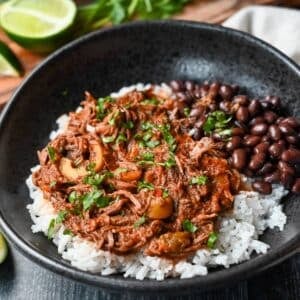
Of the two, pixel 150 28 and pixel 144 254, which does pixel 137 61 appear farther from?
pixel 144 254

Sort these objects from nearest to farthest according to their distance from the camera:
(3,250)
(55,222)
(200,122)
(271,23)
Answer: (55,222)
(200,122)
(3,250)
(271,23)

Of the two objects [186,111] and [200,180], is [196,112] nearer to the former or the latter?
[186,111]

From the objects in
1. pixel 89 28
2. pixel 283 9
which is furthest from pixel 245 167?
pixel 89 28

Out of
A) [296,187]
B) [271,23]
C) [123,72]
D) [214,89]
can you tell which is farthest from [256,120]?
[271,23]

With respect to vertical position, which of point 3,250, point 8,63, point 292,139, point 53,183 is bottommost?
point 3,250

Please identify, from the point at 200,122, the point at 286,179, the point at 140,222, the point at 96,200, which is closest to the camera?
the point at 140,222

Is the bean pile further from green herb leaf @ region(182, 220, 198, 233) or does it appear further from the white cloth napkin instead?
the white cloth napkin

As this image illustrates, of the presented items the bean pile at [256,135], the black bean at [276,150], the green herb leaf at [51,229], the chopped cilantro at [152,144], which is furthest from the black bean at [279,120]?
the green herb leaf at [51,229]
